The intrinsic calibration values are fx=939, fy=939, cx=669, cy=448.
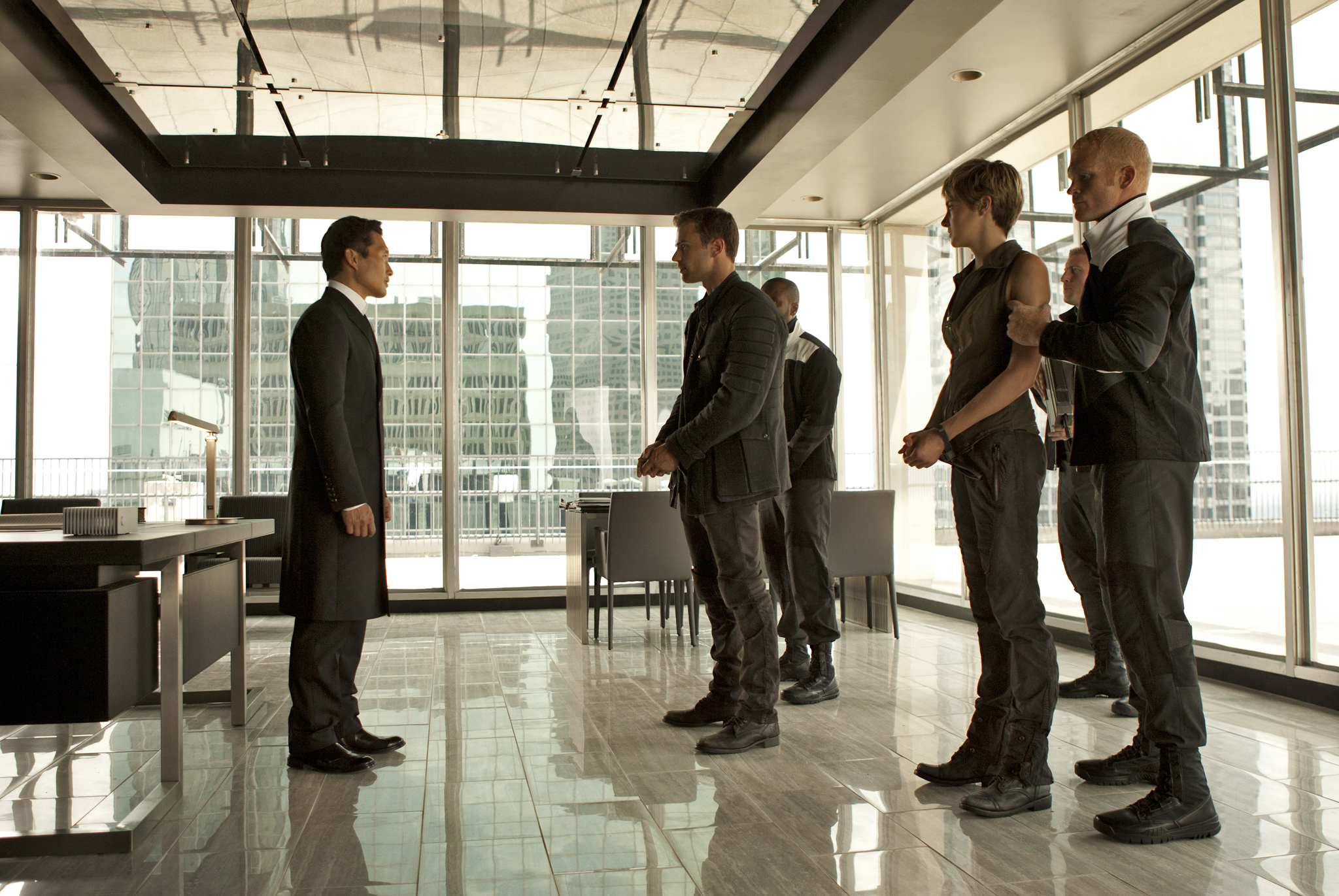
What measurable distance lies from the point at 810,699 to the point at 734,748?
81 cm

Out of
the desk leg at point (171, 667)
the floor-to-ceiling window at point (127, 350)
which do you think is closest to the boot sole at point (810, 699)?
the desk leg at point (171, 667)

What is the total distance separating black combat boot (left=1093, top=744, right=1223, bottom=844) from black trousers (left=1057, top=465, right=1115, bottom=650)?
145cm

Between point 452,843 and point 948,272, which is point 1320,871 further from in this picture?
point 948,272

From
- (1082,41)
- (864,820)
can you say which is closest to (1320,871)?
(864,820)

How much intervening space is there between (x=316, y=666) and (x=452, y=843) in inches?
34.4

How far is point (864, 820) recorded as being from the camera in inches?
88.0

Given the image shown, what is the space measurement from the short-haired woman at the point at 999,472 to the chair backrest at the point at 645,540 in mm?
2618

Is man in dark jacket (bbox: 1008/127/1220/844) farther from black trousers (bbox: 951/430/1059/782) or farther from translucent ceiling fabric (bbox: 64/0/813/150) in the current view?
translucent ceiling fabric (bbox: 64/0/813/150)

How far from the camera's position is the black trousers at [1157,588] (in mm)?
2064

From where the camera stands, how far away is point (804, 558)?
3.88 meters

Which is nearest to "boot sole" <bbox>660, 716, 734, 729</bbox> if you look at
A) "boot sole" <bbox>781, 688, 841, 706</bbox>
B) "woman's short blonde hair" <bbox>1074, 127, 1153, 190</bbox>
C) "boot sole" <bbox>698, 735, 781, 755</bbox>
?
"boot sole" <bbox>698, 735, 781, 755</bbox>

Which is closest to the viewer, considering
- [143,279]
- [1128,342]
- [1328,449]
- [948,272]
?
[1128,342]

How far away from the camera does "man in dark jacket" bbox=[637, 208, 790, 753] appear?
2.79 metres

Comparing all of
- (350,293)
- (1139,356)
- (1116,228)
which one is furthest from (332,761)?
(1116,228)
